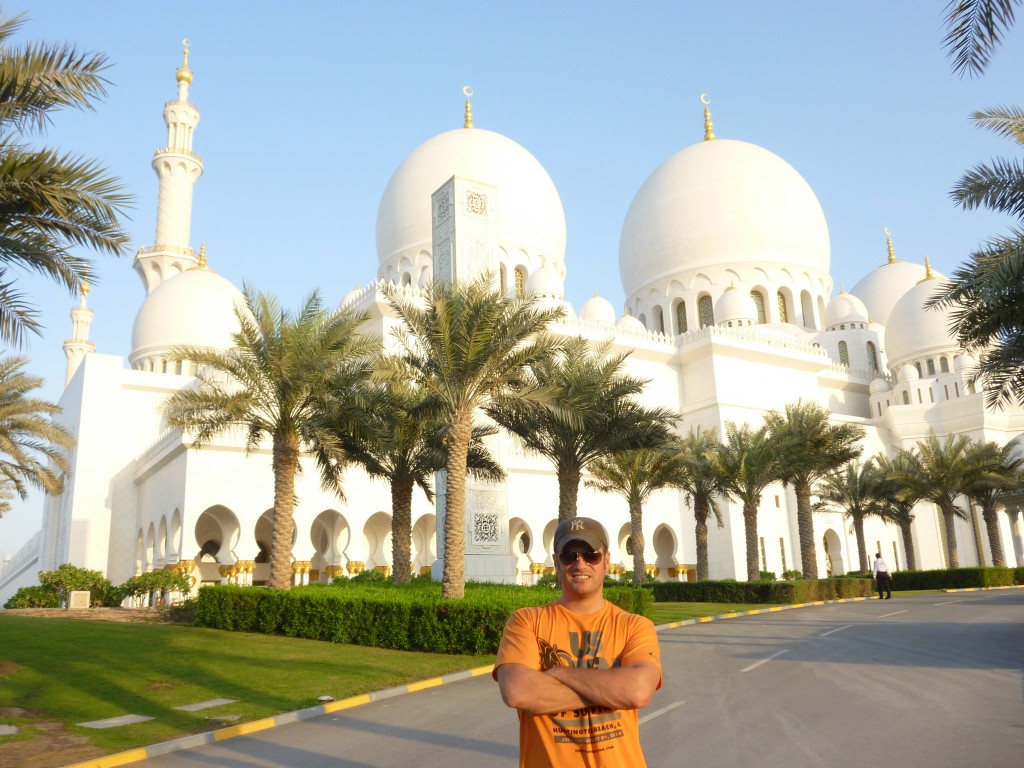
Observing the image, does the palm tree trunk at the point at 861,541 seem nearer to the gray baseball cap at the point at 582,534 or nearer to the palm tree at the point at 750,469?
the palm tree at the point at 750,469

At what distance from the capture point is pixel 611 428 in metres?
18.5

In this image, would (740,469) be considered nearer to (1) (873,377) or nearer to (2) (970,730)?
(2) (970,730)

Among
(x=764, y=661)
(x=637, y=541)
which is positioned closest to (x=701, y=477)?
(x=637, y=541)

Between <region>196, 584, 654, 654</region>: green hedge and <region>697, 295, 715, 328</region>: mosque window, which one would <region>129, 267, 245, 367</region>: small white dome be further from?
<region>196, 584, 654, 654</region>: green hedge

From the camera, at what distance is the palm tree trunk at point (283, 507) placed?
15875 millimetres

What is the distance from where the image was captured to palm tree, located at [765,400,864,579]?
80.3 ft

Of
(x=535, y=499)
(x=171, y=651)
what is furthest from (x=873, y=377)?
(x=171, y=651)

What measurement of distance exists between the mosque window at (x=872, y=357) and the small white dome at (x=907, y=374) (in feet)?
9.20

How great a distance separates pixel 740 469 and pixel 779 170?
89.7ft

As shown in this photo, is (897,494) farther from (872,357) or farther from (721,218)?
(721,218)

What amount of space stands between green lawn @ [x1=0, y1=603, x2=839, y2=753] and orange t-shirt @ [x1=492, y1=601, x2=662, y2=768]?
5967 mm

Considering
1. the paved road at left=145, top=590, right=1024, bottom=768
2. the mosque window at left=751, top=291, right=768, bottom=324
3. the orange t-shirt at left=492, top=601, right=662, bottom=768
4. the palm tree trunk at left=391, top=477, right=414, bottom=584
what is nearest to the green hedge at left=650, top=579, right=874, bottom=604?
the palm tree trunk at left=391, top=477, right=414, bottom=584

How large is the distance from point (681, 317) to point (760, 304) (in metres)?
3.90

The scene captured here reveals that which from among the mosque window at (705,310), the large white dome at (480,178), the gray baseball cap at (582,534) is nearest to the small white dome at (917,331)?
the mosque window at (705,310)
